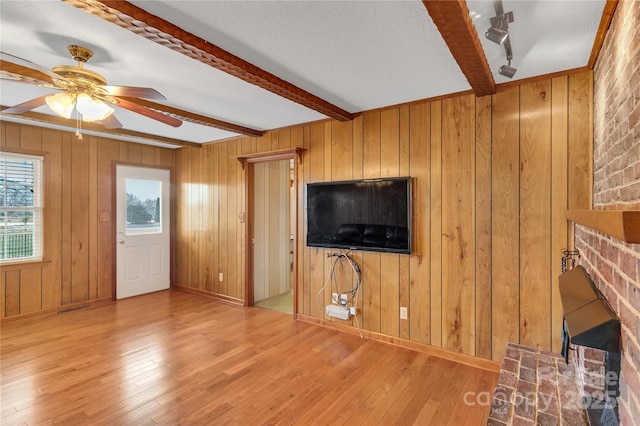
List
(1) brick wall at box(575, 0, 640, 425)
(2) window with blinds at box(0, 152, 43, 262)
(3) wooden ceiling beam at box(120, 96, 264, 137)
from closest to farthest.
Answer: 1. (1) brick wall at box(575, 0, 640, 425)
2. (3) wooden ceiling beam at box(120, 96, 264, 137)
3. (2) window with blinds at box(0, 152, 43, 262)

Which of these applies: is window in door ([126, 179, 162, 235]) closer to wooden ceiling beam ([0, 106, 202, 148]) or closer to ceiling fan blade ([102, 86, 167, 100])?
wooden ceiling beam ([0, 106, 202, 148])

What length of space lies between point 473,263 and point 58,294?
5.05m

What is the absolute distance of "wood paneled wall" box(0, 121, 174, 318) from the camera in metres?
3.89

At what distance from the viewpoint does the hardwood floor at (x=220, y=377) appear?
7.00 feet

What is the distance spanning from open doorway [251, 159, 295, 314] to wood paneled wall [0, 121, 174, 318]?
2127 millimetres

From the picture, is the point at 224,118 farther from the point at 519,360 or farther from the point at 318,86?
the point at 519,360

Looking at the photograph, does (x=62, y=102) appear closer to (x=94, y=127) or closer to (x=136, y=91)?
(x=136, y=91)

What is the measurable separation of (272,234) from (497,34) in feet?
12.8

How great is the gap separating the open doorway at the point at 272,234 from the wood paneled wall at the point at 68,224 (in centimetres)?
213

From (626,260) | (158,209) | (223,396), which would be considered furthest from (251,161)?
(626,260)

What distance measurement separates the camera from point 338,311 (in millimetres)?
3521

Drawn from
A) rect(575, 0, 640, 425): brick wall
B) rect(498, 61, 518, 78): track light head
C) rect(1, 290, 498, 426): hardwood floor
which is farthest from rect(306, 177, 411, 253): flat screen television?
rect(575, 0, 640, 425): brick wall

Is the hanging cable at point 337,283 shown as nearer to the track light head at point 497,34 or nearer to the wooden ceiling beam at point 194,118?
the wooden ceiling beam at point 194,118

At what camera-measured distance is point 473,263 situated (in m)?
2.79
